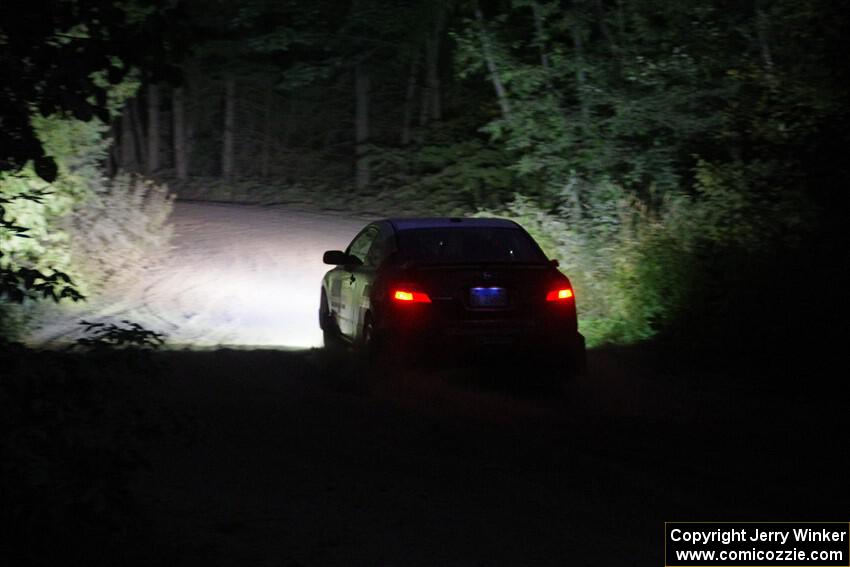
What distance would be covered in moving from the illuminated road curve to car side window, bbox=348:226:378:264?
1.47 meters

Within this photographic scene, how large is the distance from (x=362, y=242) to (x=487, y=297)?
11.1 ft

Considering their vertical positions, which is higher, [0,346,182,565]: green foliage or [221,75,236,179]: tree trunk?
[221,75,236,179]: tree trunk

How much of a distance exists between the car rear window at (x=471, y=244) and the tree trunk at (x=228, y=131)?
2959cm

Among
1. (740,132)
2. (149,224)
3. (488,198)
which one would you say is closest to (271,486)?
(740,132)

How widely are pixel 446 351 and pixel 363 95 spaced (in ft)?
90.0

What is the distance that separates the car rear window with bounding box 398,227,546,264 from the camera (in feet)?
38.8

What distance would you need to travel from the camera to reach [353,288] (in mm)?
12602

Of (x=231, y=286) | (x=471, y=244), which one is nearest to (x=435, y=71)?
(x=231, y=286)

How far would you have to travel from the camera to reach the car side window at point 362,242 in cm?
1319

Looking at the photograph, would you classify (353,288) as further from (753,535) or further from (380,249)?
(753,535)

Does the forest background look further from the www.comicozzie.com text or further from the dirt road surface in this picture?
the www.comicozzie.com text

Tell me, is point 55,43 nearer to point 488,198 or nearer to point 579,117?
point 579,117

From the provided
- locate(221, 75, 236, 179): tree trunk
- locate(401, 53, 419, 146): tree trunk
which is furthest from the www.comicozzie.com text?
locate(221, 75, 236, 179): tree trunk

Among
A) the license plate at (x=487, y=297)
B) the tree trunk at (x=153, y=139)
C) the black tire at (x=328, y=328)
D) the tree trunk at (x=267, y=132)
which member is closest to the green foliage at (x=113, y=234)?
the black tire at (x=328, y=328)
